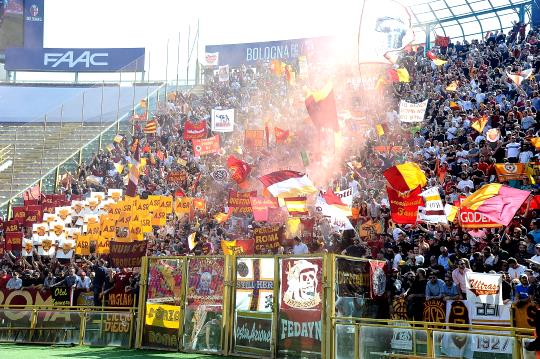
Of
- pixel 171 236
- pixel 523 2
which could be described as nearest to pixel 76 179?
pixel 171 236

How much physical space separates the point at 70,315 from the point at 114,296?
1.49 meters

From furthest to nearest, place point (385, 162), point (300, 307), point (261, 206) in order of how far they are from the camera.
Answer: point (385, 162) → point (261, 206) → point (300, 307)

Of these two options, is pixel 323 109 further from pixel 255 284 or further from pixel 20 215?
pixel 20 215

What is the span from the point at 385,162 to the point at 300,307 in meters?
11.2

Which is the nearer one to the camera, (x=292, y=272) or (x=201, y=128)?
(x=292, y=272)

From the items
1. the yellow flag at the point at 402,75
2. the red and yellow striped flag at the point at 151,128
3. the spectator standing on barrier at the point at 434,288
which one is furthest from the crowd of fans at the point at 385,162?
the yellow flag at the point at 402,75

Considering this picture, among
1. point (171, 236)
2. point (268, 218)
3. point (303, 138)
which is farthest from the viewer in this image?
point (303, 138)

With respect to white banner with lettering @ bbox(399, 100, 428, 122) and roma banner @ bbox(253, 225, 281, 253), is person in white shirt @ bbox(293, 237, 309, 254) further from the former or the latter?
white banner with lettering @ bbox(399, 100, 428, 122)

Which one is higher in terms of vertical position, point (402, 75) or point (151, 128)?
point (402, 75)

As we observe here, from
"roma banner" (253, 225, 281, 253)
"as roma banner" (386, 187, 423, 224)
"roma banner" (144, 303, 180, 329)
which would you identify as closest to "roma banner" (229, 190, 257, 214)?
"roma banner" (253, 225, 281, 253)

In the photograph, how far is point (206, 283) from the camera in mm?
17156

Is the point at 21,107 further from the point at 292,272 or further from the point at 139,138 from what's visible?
the point at 292,272

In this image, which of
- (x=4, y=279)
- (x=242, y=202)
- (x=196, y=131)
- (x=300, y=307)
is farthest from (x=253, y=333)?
(x=196, y=131)

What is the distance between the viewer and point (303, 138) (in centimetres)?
3184
